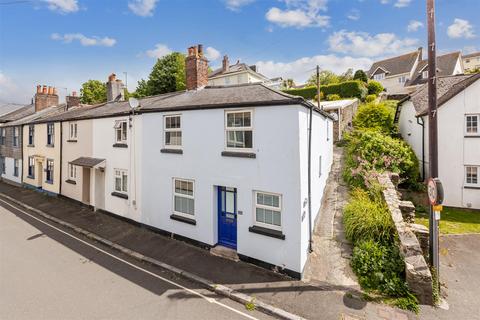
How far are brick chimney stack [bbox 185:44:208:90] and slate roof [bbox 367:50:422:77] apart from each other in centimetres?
4868

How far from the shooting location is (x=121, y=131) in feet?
45.0

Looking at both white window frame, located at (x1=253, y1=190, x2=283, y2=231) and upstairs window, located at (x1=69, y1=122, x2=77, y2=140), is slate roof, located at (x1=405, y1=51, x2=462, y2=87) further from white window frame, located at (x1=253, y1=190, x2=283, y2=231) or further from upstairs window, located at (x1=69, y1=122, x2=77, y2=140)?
upstairs window, located at (x1=69, y1=122, x2=77, y2=140)

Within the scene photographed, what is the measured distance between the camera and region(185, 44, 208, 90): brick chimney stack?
1318 centimetres

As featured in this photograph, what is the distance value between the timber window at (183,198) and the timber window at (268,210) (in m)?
2.99

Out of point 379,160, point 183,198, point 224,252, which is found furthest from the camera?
point 379,160

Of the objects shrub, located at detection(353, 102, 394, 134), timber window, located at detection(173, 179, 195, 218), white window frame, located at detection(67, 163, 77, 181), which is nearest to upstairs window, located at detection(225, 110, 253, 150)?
timber window, located at detection(173, 179, 195, 218)

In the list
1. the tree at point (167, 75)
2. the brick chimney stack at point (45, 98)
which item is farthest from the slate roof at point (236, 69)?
the brick chimney stack at point (45, 98)

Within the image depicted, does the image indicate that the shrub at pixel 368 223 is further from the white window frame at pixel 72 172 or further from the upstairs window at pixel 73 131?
the upstairs window at pixel 73 131

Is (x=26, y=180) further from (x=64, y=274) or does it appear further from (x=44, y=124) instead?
(x=64, y=274)

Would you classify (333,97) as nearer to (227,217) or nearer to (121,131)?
(121,131)

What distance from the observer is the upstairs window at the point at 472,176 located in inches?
609

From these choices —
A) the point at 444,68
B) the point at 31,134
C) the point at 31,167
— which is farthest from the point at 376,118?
the point at 444,68

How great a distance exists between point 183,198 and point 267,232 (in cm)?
412

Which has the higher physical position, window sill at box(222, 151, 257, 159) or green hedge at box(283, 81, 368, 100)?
green hedge at box(283, 81, 368, 100)
